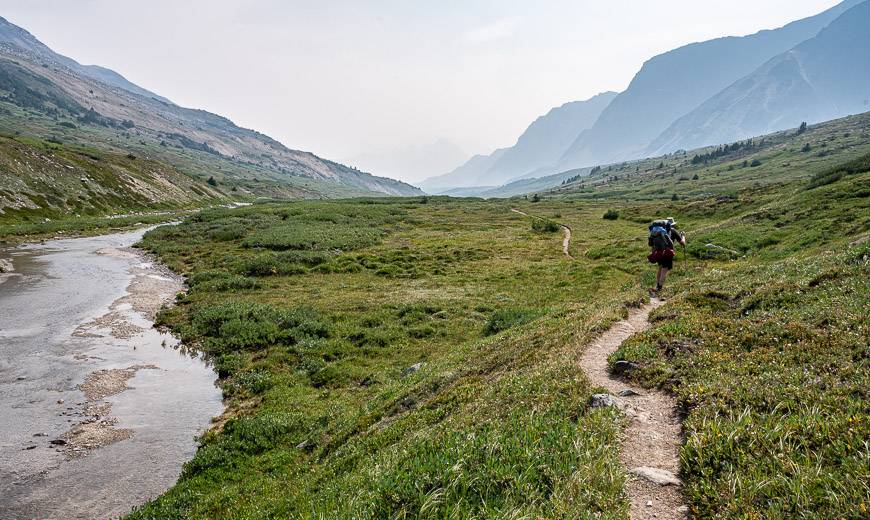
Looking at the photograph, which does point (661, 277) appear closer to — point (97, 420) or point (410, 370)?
point (410, 370)

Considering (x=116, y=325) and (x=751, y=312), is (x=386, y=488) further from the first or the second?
(x=116, y=325)

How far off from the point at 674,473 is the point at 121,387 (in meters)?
24.7

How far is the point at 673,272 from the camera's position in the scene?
29.7 meters

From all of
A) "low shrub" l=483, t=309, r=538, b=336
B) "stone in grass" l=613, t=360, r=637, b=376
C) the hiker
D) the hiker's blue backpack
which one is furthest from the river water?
the hiker's blue backpack

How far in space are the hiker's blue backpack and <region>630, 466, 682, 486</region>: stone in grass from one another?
18651mm

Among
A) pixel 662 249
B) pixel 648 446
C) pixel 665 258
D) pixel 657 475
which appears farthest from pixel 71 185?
pixel 657 475

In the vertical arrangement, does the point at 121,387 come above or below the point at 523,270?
below

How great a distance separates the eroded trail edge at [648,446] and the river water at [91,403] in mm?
14678

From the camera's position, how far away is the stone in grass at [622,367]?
11727 millimetres

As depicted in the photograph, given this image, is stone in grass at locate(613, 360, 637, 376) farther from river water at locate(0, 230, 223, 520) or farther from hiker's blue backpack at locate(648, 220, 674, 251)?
river water at locate(0, 230, 223, 520)

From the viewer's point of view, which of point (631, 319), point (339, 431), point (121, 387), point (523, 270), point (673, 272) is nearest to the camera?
point (339, 431)

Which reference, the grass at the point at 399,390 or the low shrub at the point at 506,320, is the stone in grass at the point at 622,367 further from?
the low shrub at the point at 506,320

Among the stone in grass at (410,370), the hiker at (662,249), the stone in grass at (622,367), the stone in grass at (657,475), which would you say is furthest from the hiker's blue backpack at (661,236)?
the stone in grass at (657,475)

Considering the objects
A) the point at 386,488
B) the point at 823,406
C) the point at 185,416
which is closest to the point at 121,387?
the point at 185,416
